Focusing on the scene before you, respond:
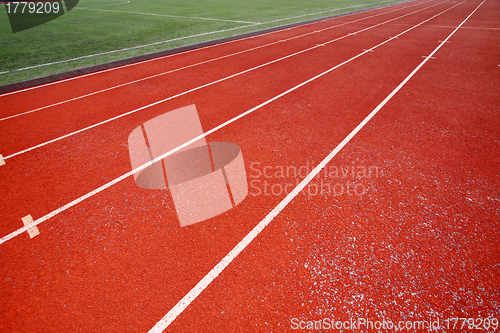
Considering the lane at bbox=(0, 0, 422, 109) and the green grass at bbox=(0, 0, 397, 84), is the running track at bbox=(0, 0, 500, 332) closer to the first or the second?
the lane at bbox=(0, 0, 422, 109)

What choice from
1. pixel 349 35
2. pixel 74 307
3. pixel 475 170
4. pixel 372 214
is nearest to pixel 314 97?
pixel 475 170

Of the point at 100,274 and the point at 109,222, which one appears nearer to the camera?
the point at 100,274

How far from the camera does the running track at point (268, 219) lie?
227 centimetres

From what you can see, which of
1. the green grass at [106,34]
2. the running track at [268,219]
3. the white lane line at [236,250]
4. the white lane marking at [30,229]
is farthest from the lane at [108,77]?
the white lane line at [236,250]

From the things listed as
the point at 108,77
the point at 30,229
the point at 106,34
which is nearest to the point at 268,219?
the point at 30,229

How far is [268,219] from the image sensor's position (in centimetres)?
305

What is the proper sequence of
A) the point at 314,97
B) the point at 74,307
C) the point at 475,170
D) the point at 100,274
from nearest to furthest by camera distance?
the point at 74,307, the point at 100,274, the point at 475,170, the point at 314,97

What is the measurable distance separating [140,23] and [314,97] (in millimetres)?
13860

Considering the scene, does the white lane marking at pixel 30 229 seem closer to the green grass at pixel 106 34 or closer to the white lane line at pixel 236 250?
the white lane line at pixel 236 250

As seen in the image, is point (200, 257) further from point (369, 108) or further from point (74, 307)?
point (369, 108)

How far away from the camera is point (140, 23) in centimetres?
1543

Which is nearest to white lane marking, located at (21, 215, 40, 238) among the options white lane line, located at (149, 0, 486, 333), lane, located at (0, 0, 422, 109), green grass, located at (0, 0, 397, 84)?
white lane line, located at (149, 0, 486, 333)

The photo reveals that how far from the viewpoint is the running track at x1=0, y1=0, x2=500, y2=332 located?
2270mm

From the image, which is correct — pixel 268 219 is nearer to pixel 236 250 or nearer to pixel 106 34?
pixel 236 250
